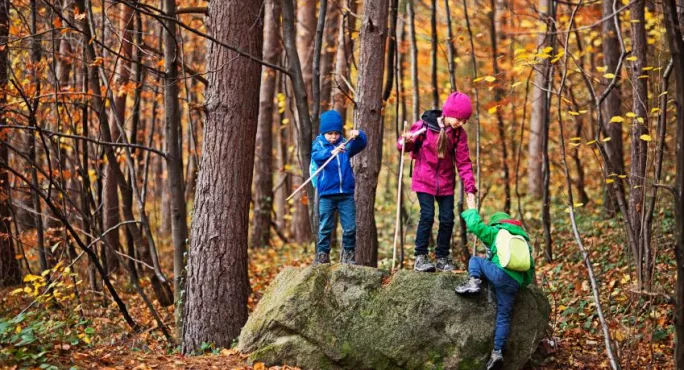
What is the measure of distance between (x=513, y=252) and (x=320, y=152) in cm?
232

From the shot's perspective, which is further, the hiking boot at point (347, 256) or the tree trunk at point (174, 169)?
the tree trunk at point (174, 169)

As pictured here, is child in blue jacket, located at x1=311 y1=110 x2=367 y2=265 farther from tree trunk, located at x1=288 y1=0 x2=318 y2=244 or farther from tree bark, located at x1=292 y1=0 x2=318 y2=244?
tree trunk, located at x1=288 y1=0 x2=318 y2=244

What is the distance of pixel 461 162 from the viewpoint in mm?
7070

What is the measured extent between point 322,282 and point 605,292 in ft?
14.6

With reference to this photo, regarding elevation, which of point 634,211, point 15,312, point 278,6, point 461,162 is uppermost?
point 278,6

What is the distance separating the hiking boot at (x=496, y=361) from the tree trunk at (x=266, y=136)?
9.49m

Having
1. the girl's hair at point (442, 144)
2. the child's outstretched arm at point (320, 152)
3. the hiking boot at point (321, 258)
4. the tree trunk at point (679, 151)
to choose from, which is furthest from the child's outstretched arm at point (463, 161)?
the tree trunk at point (679, 151)

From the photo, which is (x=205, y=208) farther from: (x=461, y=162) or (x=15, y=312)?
(x=15, y=312)

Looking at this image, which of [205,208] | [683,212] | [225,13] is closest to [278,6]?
[225,13]

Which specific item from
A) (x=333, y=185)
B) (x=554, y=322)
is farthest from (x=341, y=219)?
(x=554, y=322)

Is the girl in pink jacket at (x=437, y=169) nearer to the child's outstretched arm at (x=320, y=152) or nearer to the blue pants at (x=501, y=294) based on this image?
the blue pants at (x=501, y=294)

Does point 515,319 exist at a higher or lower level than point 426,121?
lower

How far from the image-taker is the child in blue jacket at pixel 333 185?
7.17 meters

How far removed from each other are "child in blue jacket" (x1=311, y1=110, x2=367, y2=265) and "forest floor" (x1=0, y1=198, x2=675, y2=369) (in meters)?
1.51
